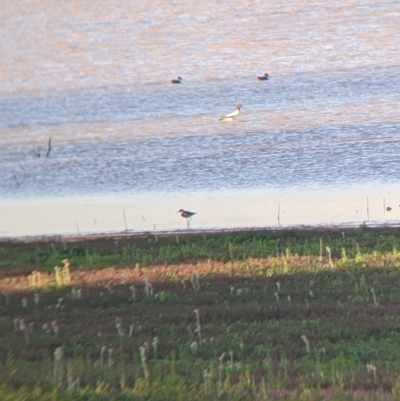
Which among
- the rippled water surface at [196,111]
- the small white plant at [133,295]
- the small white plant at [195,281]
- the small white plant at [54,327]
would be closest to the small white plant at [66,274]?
the small white plant at [133,295]

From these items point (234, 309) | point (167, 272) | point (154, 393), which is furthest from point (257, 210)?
point (154, 393)

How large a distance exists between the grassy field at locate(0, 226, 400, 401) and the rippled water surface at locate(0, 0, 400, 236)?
3122 mm

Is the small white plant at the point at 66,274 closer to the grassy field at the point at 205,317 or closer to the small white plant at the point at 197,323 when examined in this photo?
the grassy field at the point at 205,317

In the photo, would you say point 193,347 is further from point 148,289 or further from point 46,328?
point 148,289

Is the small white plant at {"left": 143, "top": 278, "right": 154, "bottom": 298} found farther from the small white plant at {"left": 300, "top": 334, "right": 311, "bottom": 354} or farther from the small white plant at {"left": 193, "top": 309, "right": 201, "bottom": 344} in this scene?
the small white plant at {"left": 300, "top": 334, "right": 311, "bottom": 354}

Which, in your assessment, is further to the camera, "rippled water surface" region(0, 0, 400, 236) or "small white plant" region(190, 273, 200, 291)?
"rippled water surface" region(0, 0, 400, 236)

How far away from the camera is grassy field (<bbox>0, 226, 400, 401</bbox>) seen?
25.6ft

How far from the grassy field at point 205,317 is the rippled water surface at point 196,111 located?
312 centimetres

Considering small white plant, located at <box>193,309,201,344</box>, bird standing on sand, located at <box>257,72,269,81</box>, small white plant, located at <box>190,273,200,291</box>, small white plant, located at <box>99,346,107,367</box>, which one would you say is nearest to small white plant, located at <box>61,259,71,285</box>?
small white plant, located at <box>190,273,200,291</box>

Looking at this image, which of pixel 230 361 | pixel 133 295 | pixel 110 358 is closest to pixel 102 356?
pixel 110 358

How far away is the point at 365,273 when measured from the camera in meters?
13.2

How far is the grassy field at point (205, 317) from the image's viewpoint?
7.79m

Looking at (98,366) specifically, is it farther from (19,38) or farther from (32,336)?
(19,38)

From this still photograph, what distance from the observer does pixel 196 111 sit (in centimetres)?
2747
